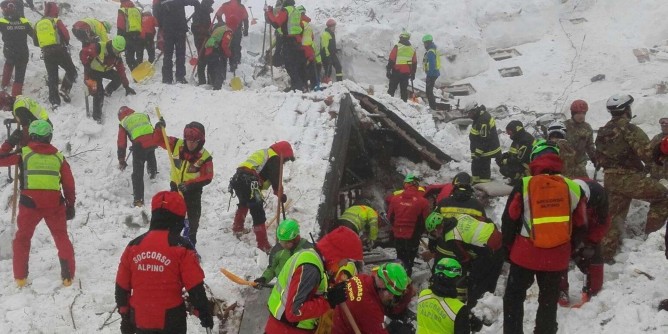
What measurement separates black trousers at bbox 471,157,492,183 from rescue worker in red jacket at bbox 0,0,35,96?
821 cm

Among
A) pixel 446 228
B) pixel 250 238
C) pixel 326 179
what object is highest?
pixel 446 228

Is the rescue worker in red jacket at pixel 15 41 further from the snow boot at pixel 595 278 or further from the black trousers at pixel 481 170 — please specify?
the snow boot at pixel 595 278

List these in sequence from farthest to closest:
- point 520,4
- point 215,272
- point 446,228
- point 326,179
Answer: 1. point 520,4
2. point 326,179
3. point 215,272
4. point 446,228

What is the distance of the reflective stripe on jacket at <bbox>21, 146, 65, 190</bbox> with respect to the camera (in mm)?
6215

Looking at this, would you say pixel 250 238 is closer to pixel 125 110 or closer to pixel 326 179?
pixel 326 179

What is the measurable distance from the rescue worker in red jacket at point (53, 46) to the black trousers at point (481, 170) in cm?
751

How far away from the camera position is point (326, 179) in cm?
852

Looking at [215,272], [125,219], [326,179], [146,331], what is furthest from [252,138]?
[146,331]

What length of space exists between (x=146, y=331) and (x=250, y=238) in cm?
348

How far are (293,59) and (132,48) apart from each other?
11.4 feet

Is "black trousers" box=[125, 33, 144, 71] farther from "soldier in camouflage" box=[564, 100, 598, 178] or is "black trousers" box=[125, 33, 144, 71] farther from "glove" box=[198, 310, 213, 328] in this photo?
"soldier in camouflage" box=[564, 100, 598, 178]

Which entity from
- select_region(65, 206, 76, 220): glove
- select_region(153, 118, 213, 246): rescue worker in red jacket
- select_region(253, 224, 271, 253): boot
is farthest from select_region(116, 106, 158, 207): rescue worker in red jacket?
select_region(253, 224, 271, 253): boot

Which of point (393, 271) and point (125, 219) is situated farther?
point (125, 219)

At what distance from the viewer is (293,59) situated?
462 inches
